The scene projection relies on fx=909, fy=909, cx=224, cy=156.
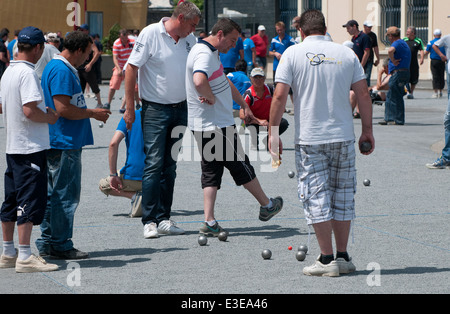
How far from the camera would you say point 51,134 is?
22.7 feet

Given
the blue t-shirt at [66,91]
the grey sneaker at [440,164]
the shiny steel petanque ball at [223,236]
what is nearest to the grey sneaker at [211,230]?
the shiny steel petanque ball at [223,236]

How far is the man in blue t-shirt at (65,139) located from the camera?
6836 millimetres

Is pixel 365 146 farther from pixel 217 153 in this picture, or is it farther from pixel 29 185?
pixel 29 185

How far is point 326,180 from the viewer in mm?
6375

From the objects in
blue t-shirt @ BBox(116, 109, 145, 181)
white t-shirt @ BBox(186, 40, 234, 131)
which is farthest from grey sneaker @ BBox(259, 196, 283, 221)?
blue t-shirt @ BBox(116, 109, 145, 181)

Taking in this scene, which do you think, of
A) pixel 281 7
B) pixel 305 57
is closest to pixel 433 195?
pixel 305 57

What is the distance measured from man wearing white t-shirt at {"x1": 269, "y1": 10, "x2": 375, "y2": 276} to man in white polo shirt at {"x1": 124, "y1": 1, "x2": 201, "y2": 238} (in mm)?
1721

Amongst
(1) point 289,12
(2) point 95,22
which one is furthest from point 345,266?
(2) point 95,22

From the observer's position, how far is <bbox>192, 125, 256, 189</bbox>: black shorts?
785 centimetres

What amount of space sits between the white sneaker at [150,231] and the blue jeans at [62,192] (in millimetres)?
952

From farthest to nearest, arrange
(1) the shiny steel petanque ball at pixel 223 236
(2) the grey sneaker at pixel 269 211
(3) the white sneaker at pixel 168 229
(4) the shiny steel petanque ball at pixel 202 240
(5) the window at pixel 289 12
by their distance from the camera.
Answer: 1. (5) the window at pixel 289 12
2. (2) the grey sneaker at pixel 269 211
3. (3) the white sneaker at pixel 168 229
4. (1) the shiny steel petanque ball at pixel 223 236
5. (4) the shiny steel petanque ball at pixel 202 240

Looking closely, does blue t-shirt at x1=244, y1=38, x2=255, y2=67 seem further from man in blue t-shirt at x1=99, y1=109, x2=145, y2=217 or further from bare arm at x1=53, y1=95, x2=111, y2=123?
bare arm at x1=53, y1=95, x2=111, y2=123

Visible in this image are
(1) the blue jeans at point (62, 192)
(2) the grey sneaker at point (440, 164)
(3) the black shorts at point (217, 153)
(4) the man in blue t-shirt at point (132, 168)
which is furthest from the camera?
(2) the grey sneaker at point (440, 164)

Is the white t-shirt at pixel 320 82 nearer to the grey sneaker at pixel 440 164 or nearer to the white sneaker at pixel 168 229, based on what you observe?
the white sneaker at pixel 168 229
